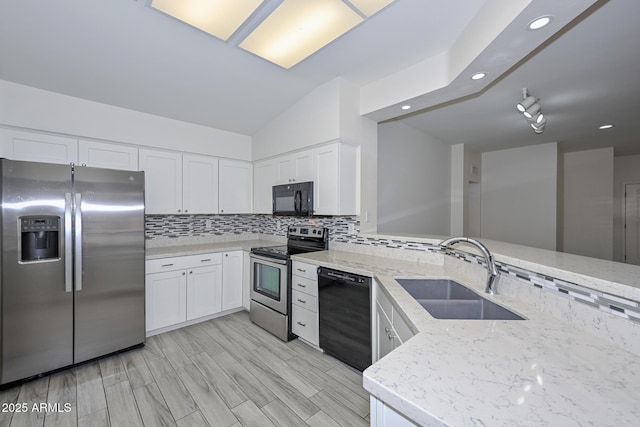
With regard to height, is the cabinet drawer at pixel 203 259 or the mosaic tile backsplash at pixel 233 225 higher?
the mosaic tile backsplash at pixel 233 225

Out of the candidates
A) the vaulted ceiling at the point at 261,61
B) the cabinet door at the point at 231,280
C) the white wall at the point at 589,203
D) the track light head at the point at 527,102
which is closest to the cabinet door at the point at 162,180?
the vaulted ceiling at the point at 261,61

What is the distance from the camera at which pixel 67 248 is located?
222cm

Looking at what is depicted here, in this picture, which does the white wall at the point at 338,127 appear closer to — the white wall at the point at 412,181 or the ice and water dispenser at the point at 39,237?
the white wall at the point at 412,181

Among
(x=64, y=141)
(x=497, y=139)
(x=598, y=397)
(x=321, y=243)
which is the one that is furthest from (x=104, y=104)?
(x=497, y=139)

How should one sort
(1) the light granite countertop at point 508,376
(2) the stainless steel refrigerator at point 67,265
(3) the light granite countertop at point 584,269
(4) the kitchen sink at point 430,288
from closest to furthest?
(1) the light granite countertop at point 508,376, (3) the light granite countertop at point 584,269, (4) the kitchen sink at point 430,288, (2) the stainless steel refrigerator at point 67,265

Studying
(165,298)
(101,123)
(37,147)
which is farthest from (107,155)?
(165,298)

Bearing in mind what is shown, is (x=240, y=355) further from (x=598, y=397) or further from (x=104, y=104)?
(x=104, y=104)

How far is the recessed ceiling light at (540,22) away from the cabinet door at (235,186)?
3434mm

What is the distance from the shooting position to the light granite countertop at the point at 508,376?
2.12 feet

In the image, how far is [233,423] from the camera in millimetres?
1758

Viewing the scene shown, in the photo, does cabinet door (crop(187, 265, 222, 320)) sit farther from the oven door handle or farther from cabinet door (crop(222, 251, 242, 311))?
the oven door handle

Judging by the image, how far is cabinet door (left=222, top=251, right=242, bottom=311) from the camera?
340cm

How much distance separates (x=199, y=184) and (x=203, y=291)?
1.39 m

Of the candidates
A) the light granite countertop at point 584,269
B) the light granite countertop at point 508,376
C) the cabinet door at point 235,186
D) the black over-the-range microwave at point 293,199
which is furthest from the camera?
the cabinet door at point 235,186
